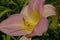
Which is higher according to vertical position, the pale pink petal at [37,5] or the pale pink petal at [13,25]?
the pale pink petal at [37,5]

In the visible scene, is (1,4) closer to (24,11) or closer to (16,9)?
(16,9)

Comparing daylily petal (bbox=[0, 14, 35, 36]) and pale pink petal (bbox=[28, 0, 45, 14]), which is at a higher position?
pale pink petal (bbox=[28, 0, 45, 14])

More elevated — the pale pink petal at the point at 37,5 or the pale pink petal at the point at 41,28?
the pale pink petal at the point at 37,5

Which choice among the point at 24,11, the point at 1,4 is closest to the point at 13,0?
the point at 1,4

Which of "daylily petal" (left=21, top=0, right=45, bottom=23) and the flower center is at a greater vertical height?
"daylily petal" (left=21, top=0, right=45, bottom=23)

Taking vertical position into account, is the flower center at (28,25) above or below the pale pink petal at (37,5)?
below

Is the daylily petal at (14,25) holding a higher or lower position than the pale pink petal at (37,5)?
lower
